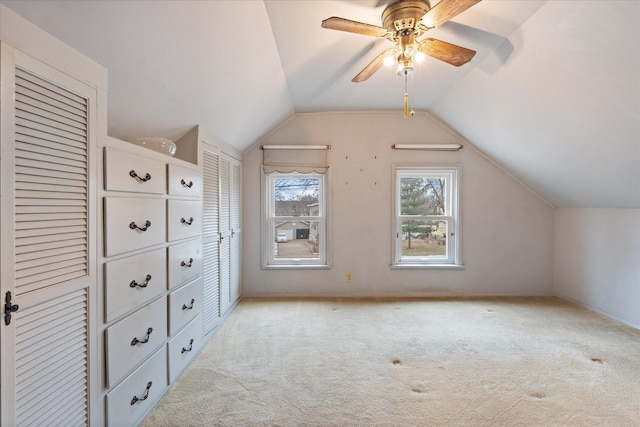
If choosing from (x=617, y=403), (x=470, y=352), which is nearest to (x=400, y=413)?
(x=470, y=352)

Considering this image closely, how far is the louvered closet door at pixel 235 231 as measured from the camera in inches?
122

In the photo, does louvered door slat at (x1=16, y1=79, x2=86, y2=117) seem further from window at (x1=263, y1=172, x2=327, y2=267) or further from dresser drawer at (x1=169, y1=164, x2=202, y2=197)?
window at (x1=263, y1=172, x2=327, y2=267)

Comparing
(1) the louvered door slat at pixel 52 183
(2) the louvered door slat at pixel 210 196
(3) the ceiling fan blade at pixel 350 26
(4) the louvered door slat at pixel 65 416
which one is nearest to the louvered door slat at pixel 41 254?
(1) the louvered door slat at pixel 52 183

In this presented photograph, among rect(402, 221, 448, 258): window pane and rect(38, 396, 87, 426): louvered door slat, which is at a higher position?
rect(402, 221, 448, 258): window pane

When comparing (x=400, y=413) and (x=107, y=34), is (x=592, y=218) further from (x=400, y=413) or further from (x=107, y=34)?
(x=107, y=34)

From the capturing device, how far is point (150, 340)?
5.15 feet

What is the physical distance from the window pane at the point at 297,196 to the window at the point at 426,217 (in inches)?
41.3

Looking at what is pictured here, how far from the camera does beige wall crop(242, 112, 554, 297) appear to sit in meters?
3.50

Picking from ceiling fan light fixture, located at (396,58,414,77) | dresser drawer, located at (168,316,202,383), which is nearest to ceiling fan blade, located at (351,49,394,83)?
ceiling fan light fixture, located at (396,58,414,77)

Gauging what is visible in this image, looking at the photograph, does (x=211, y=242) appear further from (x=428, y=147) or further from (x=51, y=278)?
(x=428, y=147)

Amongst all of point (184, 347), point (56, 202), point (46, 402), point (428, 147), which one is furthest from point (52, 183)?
point (428, 147)

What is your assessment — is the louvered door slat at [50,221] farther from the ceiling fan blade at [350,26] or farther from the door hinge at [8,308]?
the ceiling fan blade at [350,26]

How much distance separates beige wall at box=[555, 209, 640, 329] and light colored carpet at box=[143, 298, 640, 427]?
22 cm

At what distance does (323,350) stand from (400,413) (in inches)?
31.1
